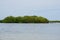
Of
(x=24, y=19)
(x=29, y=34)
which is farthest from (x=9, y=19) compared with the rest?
(x=29, y=34)

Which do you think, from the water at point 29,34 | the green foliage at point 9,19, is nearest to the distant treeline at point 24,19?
the green foliage at point 9,19

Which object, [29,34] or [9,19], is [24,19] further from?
[29,34]

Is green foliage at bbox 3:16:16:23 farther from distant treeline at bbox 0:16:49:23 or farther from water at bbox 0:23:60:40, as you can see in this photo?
water at bbox 0:23:60:40

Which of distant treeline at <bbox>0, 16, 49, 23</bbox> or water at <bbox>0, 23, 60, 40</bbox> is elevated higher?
distant treeline at <bbox>0, 16, 49, 23</bbox>

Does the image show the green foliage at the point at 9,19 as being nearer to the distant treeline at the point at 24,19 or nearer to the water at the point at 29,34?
the distant treeline at the point at 24,19

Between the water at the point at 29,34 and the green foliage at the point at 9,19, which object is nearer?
the water at the point at 29,34

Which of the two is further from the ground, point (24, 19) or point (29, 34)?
point (24, 19)

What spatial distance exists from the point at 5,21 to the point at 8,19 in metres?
0.91

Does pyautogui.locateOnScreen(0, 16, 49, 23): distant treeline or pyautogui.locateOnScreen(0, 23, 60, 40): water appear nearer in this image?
pyautogui.locateOnScreen(0, 23, 60, 40): water

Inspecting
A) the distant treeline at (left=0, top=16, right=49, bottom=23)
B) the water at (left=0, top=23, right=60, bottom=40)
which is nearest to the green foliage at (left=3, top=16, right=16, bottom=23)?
the distant treeline at (left=0, top=16, right=49, bottom=23)

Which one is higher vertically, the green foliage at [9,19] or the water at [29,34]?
the green foliage at [9,19]

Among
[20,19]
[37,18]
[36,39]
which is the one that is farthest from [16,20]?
[36,39]

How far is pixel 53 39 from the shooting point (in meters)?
16.0

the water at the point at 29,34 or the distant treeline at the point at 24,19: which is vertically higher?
the distant treeline at the point at 24,19
